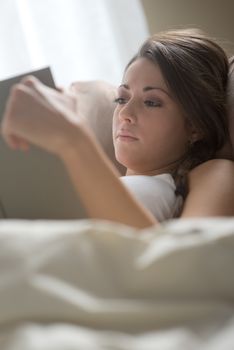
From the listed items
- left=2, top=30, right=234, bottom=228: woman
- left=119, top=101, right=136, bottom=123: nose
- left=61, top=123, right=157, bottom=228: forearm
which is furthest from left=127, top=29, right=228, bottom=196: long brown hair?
left=61, top=123, right=157, bottom=228: forearm

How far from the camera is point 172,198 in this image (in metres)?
0.94

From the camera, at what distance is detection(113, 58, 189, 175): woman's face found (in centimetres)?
94

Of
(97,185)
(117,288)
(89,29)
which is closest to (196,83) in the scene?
(97,185)

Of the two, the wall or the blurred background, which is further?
the wall

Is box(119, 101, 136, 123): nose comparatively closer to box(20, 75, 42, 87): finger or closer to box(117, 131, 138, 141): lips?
box(117, 131, 138, 141): lips

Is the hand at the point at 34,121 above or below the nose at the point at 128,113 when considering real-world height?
above

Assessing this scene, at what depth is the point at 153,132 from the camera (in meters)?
0.95

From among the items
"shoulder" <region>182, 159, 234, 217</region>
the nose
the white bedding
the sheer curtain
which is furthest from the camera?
the sheer curtain

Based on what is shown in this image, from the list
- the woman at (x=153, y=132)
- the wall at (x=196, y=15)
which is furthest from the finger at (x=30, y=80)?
the wall at (x=196, y=15)

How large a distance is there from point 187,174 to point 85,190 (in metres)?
0.38

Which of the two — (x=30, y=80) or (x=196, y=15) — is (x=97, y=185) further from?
(x=196, y=15)

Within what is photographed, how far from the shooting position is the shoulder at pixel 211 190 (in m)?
0.82

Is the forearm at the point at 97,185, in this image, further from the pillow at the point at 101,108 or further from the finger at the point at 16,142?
the pillow at the point at 101,108

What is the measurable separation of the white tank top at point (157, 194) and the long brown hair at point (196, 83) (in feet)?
0.14
